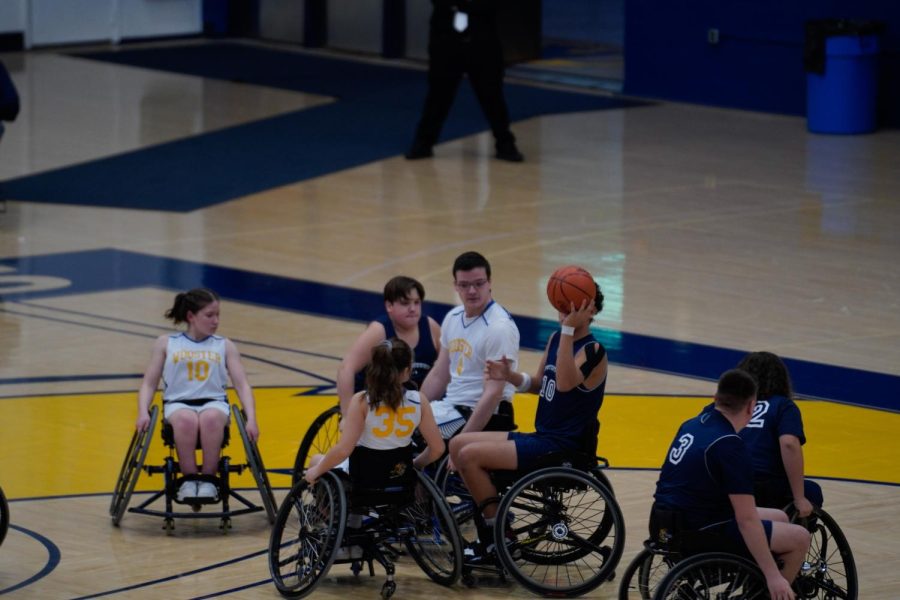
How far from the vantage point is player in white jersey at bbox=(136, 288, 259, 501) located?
7.87 meters

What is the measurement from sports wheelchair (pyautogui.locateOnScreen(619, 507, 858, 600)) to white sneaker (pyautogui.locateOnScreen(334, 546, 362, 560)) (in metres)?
1.10

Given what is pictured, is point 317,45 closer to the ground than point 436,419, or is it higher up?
higher up

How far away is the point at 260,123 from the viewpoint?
19734 millimetres

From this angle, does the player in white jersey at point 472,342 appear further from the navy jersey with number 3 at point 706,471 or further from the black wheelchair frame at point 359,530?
the navy jersey with number 3 at point 706,471

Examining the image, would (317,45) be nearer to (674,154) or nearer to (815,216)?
(674,154)

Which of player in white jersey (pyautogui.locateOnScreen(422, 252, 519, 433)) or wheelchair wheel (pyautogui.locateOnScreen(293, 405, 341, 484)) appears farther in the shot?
wheelchair wheel (pyautogui.locateOnScreen(293, 405, 341, 484))

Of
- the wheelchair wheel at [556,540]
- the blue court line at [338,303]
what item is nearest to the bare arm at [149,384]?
the wheelchair wheel at [556,540]

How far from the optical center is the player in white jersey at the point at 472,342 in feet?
25.4

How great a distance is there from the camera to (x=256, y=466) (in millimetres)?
7793

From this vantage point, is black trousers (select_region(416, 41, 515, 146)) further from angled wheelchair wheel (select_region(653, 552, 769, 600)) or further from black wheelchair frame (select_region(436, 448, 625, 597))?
angled wheelchair wheel (select_region(653, 552, 769, 600))

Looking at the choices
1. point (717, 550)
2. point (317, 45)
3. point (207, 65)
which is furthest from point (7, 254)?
point (317, 45)

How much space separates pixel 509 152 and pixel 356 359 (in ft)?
32.3

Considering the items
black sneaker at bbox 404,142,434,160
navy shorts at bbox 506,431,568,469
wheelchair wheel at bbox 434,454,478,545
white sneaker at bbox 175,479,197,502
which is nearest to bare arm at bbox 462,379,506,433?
wheelchair wheel at bbox 434,454,478,545

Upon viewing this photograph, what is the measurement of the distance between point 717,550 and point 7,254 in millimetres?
8908
